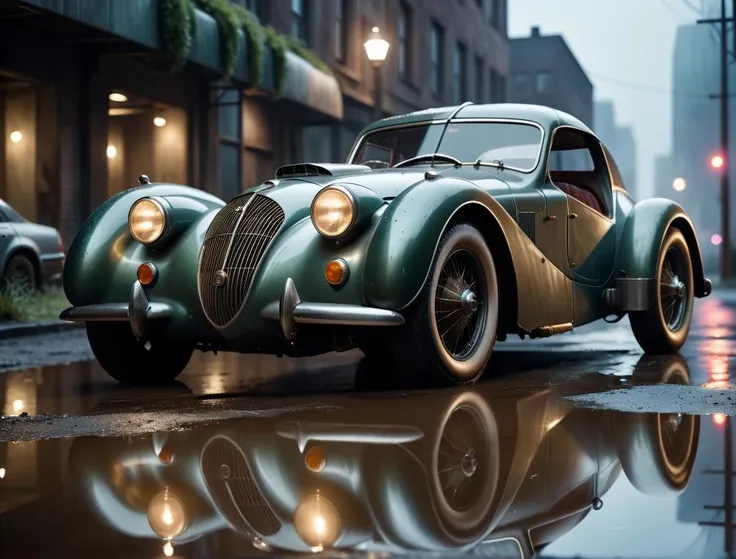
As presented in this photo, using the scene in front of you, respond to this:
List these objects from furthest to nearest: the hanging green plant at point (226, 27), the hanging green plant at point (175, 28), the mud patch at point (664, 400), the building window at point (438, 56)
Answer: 1. the building window at point (438, 56)
2. the hanging green plant at point (226, 27)
3. the hanging green plant at point (175, 28)
4. the mud patch at point (664, 400)

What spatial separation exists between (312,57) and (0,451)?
1876 centimetres

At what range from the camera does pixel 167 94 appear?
1900 cm

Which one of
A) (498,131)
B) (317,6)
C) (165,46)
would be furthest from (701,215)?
(498,131)

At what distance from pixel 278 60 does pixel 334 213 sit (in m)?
14.9

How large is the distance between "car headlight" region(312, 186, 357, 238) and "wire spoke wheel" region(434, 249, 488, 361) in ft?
2.15

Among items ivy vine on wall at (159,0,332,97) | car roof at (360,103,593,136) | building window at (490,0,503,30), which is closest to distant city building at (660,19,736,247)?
building window at (490,0,503,30)

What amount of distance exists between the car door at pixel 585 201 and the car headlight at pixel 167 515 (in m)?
4.41

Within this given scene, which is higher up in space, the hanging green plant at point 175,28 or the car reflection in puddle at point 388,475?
the hanging green plant at point 175,28

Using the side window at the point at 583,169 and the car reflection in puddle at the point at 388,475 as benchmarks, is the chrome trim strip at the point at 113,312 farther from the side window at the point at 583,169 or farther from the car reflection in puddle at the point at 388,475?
the side window at the point at 583,169

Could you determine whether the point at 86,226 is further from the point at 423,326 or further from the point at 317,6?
the point at 317,6

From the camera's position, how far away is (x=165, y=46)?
53.6 feet

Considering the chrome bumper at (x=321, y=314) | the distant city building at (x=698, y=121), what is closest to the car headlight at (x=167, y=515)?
the chrome bumper at (x=321, y=314)

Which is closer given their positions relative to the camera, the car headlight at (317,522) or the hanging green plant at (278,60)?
the car headlight at (317,522)

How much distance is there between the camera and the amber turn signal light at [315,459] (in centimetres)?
408
